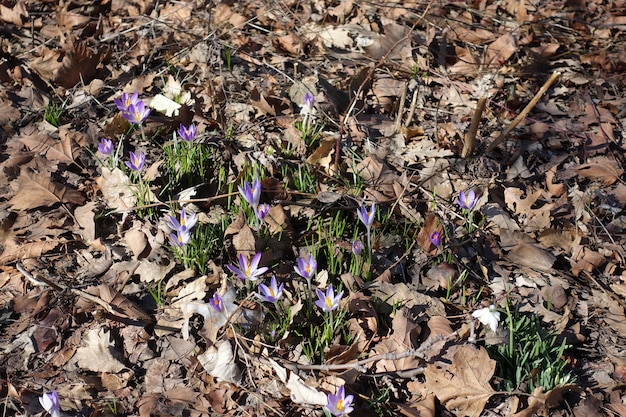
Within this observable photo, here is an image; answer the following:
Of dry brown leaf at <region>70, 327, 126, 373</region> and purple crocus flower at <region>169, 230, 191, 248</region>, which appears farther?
purple crocus flower at <region>169, 230, 191, 248</region>

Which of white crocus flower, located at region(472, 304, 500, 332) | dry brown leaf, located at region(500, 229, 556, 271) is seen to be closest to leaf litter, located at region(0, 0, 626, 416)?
dry brown leaf, located at region(500, 229, 556, 271)

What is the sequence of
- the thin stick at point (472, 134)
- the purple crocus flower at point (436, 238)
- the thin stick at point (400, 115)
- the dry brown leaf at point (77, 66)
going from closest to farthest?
1. the purple crocus flower at point (436, 238)
2. the thin stick at point (472, 134)
3. the thin stick at point (400, 115)
4. the dry brown leaf at point (77, 66)

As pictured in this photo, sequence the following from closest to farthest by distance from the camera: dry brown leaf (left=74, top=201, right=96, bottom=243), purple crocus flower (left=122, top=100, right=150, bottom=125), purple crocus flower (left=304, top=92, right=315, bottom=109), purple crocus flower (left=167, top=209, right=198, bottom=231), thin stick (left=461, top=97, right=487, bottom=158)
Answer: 1. purple crocus flower (left=167, top=209, right=198, bottom=231)
2. dry brown leaf (left=74, top=201, right=96, bottom=243)
3. purple crocus flower (left=122, top=100, right=150, bottom=125)
4. thin stick (left=461, top=97, right=487, bottom=158)
5. purple crocus flower (left=304, top=92, right=315, bottom=109)

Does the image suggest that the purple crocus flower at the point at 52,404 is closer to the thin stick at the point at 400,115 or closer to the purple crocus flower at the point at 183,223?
the purple crocus flower at the point at 183,223

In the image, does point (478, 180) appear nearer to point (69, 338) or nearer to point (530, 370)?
point (530, 370)

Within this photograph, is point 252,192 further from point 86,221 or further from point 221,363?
point 86,221

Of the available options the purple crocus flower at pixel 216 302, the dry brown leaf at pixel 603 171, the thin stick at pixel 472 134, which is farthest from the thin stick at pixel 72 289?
the dry brown leaf at pixel 603 171

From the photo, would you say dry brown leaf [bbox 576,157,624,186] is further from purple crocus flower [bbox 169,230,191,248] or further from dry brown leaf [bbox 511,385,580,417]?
purple crocus flower [bbox 169,230,191,248]

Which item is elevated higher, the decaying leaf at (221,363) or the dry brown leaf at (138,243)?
the dry brown leaf at (138,243)
